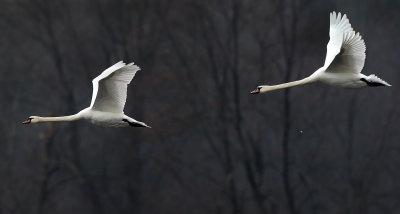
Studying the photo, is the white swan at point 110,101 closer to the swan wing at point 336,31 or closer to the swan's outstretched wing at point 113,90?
the swan's outstretched wing at point 113,90

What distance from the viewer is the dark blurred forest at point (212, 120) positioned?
33781 mm

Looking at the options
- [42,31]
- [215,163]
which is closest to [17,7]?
[42,31]

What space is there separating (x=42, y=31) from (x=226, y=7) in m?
6.02

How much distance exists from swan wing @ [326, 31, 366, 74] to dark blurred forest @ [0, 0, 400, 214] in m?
14.2

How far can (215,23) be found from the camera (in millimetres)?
36094

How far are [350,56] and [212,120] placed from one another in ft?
56.3

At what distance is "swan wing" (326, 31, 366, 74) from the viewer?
58.7ft

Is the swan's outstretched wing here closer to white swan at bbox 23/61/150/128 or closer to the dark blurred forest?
white swan at bbox 23/61/150/128

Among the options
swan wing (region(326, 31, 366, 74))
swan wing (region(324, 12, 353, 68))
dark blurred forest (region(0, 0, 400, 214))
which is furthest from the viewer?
dark blurred forest (region(0, 0, 400, 214))

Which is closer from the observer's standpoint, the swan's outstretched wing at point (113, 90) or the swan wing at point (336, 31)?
the swan's outstretched wing at point (113, 90)

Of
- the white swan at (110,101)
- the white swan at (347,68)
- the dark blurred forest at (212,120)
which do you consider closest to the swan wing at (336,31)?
the white swan at (347,68)

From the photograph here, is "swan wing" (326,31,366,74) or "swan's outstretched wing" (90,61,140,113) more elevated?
"swan wing" (326,31,366,74)

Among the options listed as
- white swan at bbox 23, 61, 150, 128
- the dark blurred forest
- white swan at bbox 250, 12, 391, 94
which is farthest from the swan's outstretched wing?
the dark blurred forest

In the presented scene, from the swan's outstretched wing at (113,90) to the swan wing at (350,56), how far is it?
2751mm
